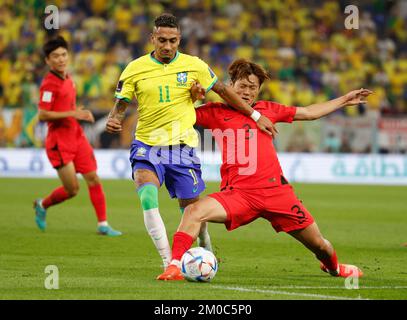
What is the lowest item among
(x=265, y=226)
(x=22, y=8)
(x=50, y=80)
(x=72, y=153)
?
(x=265, y=226)

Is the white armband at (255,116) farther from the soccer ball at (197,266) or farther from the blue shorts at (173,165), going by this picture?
the soccer ball at (197,266)

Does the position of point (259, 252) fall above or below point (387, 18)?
below

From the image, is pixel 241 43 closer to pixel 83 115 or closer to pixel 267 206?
pixel 83 115

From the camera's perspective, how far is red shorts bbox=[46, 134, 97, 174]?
12766mm

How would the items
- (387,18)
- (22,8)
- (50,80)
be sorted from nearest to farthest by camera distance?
(50,80) < (22,8) < (387,18)

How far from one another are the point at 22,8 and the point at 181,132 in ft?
71.5

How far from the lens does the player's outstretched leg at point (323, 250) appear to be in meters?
8.20

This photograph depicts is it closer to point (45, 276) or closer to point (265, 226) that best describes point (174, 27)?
point (45, 276)

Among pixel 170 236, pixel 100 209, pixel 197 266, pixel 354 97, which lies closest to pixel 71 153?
pixel 100 209

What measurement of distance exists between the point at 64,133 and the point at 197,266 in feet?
18.4

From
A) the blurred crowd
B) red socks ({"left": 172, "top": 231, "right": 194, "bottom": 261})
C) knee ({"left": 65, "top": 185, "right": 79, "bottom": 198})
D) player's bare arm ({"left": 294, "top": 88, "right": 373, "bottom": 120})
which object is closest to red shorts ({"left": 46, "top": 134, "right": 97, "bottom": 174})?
knee ({"left": 65, "top": 185, "right": 79, "bottom": 198})
